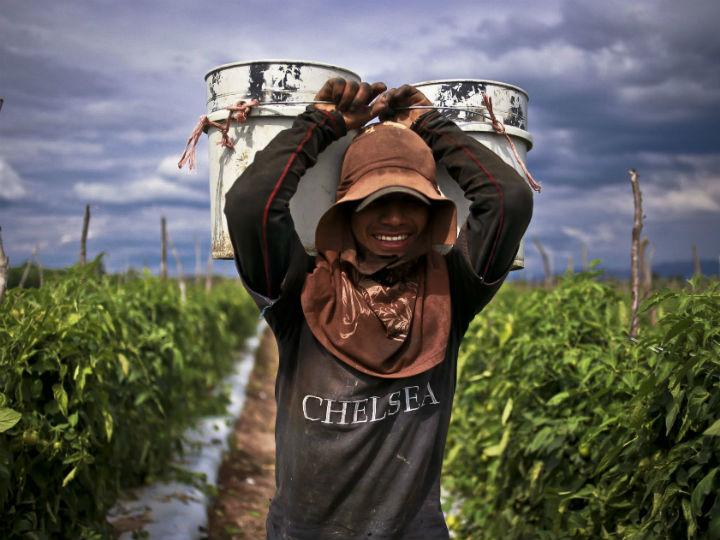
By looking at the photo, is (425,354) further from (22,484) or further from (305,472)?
(22,484)

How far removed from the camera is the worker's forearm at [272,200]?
211 cm

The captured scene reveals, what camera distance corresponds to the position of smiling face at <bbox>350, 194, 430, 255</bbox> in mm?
2240

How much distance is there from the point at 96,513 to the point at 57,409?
63cm

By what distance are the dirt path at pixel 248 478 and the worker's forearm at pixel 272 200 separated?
3.63 metres

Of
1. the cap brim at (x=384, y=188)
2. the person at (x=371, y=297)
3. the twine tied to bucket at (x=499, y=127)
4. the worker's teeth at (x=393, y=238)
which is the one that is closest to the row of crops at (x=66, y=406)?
the person at (x=371, y=297)

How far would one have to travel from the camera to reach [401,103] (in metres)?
2.44

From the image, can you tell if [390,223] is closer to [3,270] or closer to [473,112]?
[473,112]

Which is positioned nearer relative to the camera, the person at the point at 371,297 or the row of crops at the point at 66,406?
the person at the point at 371,297

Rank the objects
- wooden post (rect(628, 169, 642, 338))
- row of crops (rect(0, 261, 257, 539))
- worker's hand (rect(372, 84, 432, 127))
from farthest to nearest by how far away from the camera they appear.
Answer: wooden post (rect(628, 169, 642, 338))
row of crops (rect(0, 261, 257, 539))
worker's hand (rect(372, 84, 432, 127))

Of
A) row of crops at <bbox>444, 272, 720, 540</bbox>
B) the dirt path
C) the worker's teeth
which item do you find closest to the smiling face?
the worker's teeth

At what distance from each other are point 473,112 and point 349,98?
0.44 metres

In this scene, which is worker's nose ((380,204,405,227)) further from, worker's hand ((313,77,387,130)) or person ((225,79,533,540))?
worker's hand ((313,77,387,130))

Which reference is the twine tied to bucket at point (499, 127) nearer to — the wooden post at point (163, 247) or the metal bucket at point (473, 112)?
the metal bucket at point (473, 112)

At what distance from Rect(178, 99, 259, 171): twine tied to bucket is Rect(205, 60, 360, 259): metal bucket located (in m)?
0.02
